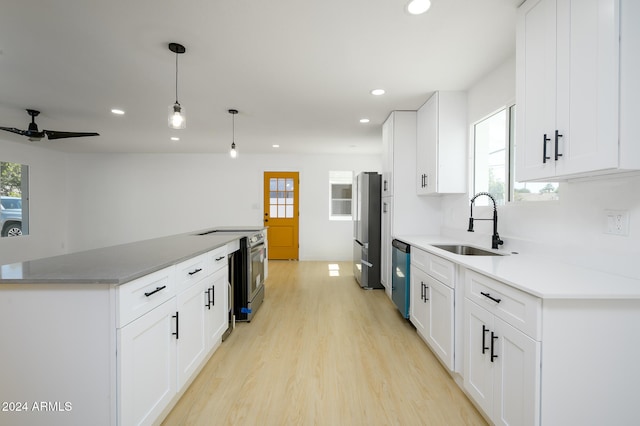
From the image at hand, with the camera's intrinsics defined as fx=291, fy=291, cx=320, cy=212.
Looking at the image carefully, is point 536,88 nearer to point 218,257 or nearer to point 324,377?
point 324,377

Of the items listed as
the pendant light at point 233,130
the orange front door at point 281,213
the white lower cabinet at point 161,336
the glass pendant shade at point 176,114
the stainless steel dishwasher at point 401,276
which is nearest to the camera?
the white lower cabinet at point 161,336

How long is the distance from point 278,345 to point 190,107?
9.72ft

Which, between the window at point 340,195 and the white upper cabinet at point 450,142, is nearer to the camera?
the white upper cabinet at point 450,142

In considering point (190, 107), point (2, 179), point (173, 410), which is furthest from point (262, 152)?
point (173, 410)

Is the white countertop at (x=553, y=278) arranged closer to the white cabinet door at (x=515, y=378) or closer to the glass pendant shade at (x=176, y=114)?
the white cabinet door at (x=515, y=378)

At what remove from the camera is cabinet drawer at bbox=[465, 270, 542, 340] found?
1209 mm

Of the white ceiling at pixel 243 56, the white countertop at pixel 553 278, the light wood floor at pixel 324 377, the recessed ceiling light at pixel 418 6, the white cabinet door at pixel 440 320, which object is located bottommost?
the light wood floor at pixel 324 377

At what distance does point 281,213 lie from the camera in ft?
22.1

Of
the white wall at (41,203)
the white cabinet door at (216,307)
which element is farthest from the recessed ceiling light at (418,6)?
the white wall at (41,203)

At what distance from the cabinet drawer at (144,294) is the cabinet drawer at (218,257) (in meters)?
0.63

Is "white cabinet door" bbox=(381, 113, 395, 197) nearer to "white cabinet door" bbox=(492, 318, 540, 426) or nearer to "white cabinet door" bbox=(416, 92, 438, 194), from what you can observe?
"white cabinet door" bbox=(416, 92, 438, 194)

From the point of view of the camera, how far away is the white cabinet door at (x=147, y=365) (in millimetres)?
1258

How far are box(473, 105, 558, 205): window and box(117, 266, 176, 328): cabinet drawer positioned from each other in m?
2.49

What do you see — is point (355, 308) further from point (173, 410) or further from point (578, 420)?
point (578, 420)
